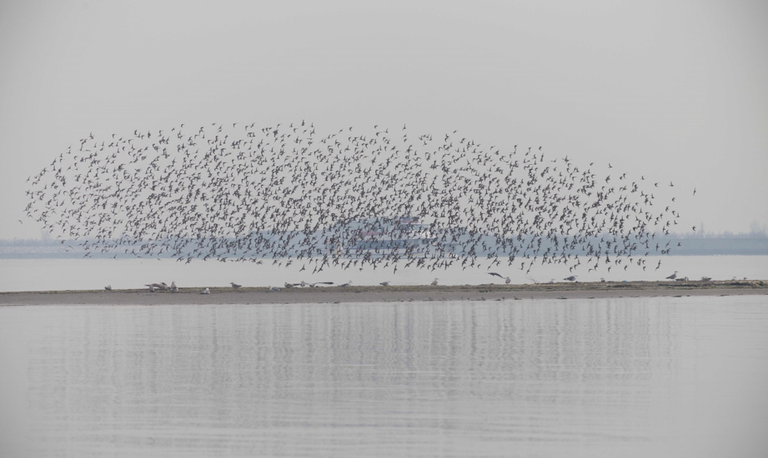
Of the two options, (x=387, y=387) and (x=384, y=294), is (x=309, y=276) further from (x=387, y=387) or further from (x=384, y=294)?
(x=387, y=387)

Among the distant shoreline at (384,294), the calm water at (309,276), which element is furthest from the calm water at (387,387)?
the calm water at (309,276)

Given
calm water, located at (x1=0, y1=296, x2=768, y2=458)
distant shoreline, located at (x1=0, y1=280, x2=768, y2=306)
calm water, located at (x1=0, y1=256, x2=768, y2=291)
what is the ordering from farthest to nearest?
calm water, located at (x1=0, y1=256, x2=768, y2=291) → distant shoreline, located at (x1=0, y1=280, x2=768, y2=306) → calm water, located at (x1=0, y1=296, x2=768, y2=458)

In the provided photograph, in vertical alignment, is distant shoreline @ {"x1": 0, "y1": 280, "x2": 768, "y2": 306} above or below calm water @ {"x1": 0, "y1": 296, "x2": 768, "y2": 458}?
above

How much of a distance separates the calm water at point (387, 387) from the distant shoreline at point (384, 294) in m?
11.8

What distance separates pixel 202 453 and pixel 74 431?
3.49 meters

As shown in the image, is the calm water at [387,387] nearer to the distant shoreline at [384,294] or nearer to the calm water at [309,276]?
the distant shoreline at [384,294]

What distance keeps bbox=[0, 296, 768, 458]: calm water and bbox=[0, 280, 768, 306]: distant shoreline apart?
11809 millimetres

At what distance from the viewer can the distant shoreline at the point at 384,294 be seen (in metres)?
56.1

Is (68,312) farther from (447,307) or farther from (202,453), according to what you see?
(202,453)

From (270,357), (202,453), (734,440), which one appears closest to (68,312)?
(270,357)

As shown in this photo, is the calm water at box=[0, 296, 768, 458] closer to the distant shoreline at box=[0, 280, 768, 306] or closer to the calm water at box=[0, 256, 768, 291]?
the distant shoreline at box=[0, 280, 768, 306]

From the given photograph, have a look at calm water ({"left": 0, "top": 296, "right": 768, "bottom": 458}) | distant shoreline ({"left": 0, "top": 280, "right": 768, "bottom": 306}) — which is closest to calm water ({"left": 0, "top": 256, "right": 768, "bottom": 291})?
distant shoreline ({"left": 0, "top": 280, "right": 768, "bottom": 306})

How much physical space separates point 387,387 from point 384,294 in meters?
34.1

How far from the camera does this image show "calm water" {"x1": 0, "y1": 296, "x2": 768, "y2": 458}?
19484mm
